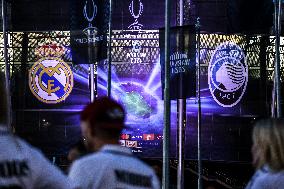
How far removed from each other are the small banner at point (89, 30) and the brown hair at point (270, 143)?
7865 mm

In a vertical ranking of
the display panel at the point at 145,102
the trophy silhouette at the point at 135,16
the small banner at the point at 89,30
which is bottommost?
the display panel at the point at 145,102

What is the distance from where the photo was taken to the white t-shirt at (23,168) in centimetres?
270

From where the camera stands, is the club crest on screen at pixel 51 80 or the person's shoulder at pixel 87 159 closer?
the person's shoulder at pixel 87 159

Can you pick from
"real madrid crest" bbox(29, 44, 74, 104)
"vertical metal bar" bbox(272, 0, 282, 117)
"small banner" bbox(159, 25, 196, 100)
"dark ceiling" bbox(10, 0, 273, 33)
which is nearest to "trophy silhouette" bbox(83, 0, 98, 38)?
"small banner" bbox(159, 25, 196, 100)

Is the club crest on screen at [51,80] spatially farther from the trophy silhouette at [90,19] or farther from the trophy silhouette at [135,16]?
the trophy silhouette at [90,19]

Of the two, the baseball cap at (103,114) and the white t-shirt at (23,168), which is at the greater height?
the baseball cap at (103,114)

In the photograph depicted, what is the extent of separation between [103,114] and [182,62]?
6.60 m

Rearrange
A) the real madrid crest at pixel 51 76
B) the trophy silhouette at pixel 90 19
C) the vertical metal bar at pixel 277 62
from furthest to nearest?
the real madrid crest at pixel 51 76 < the trophy silhouette at pixel 90 19 < the vertical metal bar at pixel 277 62

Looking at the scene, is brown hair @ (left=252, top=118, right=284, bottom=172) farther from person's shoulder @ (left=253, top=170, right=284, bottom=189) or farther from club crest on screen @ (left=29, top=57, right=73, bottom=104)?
club crest on screen @ (left=29, top=57, right=73, bottom=104)

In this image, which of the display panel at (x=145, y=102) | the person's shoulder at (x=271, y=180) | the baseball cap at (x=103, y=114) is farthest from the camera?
the display panel at (x=145, y=102)

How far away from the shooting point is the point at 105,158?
119 inches

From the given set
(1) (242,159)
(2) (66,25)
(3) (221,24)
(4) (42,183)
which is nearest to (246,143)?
(1) (242,159)

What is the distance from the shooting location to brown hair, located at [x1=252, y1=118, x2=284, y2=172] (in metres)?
3.58

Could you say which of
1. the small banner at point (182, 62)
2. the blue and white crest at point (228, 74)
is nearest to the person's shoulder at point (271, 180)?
the small banner at point (182, 62)
